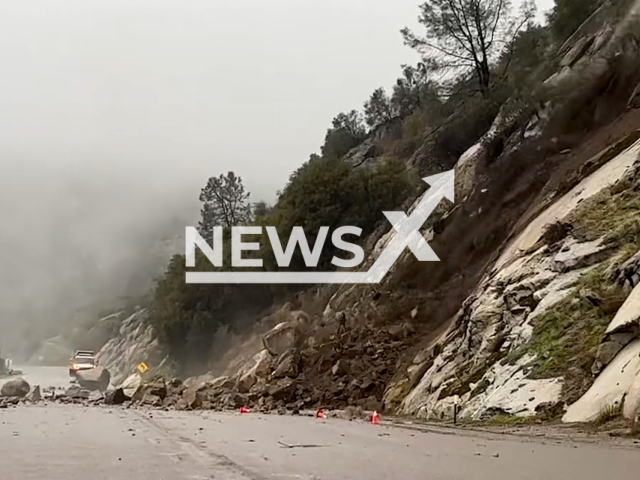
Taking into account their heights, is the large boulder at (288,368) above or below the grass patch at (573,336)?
below

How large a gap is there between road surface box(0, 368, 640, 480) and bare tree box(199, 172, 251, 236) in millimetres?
67553

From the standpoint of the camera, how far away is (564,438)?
12.0 metres

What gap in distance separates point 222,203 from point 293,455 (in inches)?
2912

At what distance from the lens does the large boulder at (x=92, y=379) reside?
5706 cm

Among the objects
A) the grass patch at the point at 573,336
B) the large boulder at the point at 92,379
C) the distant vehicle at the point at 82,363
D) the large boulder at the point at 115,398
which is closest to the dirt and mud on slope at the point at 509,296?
the grass patch at the point at 573,336

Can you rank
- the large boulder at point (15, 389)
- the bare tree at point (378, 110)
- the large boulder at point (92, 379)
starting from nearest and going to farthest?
1. the large boulder at point (15, 389)
2. the large boulder at point (92, 379)
3. the bare tree at point (378, 110)

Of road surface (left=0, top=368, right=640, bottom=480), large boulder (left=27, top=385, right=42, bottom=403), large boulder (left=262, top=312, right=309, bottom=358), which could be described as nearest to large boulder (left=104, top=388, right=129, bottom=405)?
large boulder (left=27, top=385, right=42, bottom=403)

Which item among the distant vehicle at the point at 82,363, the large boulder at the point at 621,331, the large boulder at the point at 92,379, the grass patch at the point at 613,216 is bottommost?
the large boulder at the point at 92,379

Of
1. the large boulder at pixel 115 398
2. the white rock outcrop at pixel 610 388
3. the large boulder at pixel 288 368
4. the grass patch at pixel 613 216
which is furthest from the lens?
the large boulder at pixel 288 368

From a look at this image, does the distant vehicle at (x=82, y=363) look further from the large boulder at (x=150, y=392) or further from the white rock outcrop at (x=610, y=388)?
the white rock outcrop at (x=610, y=388)

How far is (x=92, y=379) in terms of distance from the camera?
190ft
